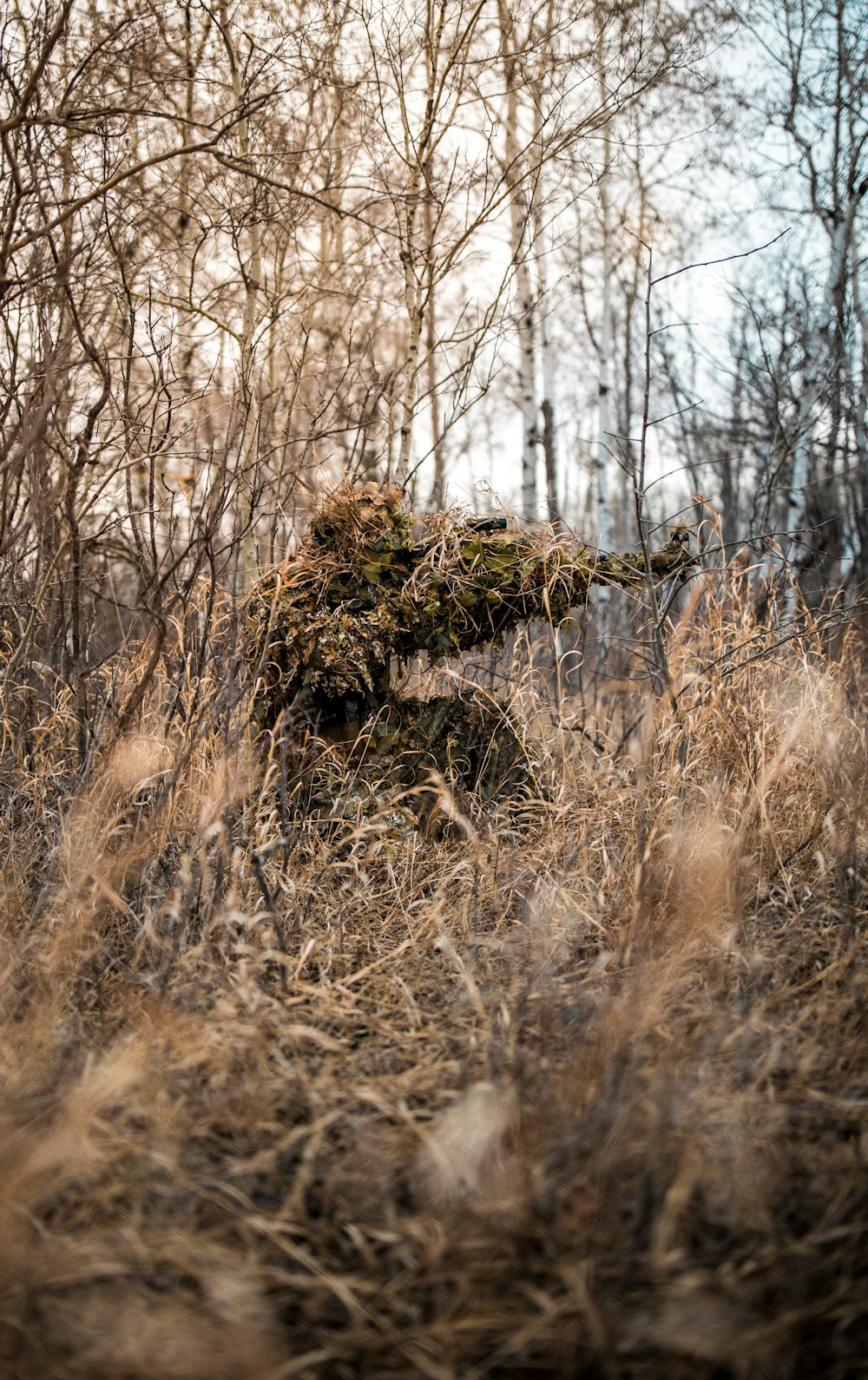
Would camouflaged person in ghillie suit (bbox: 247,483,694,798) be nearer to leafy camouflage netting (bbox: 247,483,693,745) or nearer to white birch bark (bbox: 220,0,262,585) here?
leafy camouflage netting (bbox: 247,483,693,745)

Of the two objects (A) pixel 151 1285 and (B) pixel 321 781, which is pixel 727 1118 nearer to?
(A) pixel 151 1285

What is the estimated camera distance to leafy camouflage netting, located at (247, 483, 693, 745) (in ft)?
10.9

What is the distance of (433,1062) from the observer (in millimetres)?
1894

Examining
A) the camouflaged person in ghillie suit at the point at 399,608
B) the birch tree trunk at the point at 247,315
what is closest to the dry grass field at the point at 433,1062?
the camouflaged person in ghillie suit at the point at 399,608

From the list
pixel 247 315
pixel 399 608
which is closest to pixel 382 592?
pixel 399 608

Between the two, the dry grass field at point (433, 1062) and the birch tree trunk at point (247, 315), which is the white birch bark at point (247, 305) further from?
the dry grass field at point (433, 1062)

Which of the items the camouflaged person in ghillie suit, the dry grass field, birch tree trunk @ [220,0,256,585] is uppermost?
birch tree trunk @ [220,0,256,585]

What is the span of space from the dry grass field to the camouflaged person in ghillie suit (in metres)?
0.24

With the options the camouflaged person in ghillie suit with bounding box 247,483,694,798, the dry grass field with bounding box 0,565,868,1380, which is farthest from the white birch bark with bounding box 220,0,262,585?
the dry grass field with bounding box 0,565,868,1380

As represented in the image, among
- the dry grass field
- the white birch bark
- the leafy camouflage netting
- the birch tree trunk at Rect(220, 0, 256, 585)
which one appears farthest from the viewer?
the white birch bark

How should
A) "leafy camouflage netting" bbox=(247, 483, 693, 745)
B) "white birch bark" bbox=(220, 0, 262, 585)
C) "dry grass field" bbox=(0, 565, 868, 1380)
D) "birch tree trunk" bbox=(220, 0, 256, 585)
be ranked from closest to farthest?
"dry grass field" bbox=(0, 565, 868, 1380) → "birch tree trunk" bbox=(220, 0, 256, 585) → "leafy camouflage netting" bbox=(247, 483, 693, 745) → "white birch bark" bbox=(220, 0, 262, 585)

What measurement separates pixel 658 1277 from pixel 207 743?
7.78ft

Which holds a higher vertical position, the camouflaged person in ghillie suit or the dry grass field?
the camouflaged person in ghillie suit

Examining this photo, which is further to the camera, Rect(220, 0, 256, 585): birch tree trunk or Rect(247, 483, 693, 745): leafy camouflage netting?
Rect(247, 483, 693, 745): leafy camouflage netting
